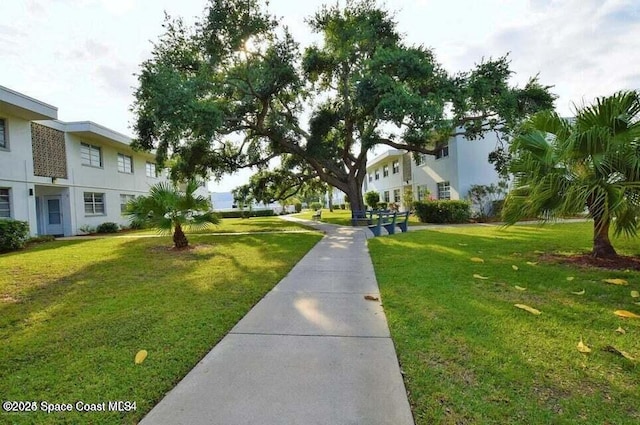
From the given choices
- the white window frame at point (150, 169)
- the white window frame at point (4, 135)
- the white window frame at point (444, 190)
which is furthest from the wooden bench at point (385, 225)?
the white window frame at point (150, 169)

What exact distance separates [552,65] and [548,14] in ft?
13.6

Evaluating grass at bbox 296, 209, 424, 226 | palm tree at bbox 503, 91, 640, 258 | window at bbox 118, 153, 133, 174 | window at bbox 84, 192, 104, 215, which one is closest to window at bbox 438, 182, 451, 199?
grass at bbox 296, 209, 424, 226

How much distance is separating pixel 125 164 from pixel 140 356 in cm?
2327

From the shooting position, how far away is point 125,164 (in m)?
22.8

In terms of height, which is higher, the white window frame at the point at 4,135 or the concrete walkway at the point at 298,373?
the white window frame at the point at 4,135

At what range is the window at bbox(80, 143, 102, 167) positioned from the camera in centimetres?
1877

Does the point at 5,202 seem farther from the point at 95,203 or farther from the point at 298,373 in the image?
the point at 298,373

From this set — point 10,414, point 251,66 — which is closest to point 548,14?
point 251,66

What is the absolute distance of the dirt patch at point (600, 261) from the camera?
6.30 meters

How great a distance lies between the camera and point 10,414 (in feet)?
8.04

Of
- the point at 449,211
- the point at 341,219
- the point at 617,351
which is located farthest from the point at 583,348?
the point at 341,219

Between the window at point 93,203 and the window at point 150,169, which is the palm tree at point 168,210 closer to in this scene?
the window at point 93,203

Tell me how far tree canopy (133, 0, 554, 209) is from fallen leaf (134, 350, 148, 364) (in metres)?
10.5

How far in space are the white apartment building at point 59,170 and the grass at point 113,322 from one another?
7.92 metres
